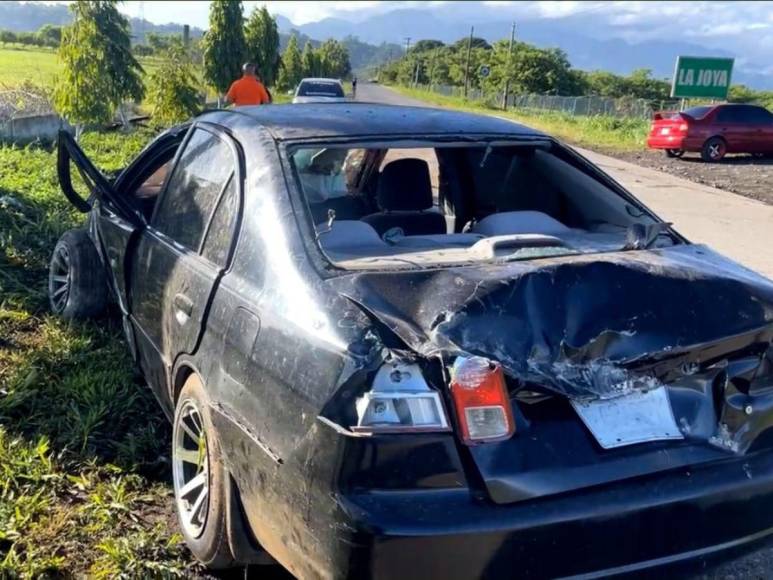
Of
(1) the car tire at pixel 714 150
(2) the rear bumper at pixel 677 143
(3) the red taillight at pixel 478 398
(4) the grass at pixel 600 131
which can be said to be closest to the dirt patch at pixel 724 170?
(1) the car tire at pixel 714 150

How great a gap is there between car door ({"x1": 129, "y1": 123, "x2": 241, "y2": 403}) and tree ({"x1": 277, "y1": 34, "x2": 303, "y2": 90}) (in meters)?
46.0

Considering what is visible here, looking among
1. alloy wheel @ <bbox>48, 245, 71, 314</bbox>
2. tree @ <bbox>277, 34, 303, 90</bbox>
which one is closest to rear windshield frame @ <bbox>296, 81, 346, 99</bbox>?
alloy wheel @ <bbox>48, 245, 71, 314</bbox>

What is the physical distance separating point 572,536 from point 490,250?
3.55ft

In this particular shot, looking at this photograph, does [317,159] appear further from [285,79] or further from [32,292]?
[285,79]

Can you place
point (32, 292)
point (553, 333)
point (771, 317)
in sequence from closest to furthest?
point (553, 333) < point (771, 317) < point (32, 292)

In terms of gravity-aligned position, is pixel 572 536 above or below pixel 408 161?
below

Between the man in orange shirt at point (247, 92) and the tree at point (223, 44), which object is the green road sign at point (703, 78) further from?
the man in orange shirt at point (247, 92)

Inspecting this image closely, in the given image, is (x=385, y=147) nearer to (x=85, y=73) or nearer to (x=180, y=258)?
(x=180, y=258)

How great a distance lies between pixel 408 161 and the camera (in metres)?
4.05

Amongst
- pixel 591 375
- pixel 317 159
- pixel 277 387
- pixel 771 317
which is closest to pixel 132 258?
pixel 317 159

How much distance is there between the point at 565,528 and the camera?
2115mm

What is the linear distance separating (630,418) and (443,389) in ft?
1.89

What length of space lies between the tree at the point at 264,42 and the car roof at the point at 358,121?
95.1 feet

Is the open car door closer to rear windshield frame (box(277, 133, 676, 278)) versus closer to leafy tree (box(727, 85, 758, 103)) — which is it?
rear windshield frame (box(277, 133, 676, 278))
